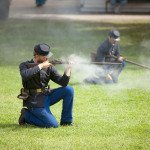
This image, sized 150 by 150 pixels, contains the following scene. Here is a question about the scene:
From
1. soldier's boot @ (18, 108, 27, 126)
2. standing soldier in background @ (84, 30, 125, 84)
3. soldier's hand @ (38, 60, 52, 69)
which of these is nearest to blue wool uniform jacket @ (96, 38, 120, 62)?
standing soldier in background @ (84, 30, 125, 84)

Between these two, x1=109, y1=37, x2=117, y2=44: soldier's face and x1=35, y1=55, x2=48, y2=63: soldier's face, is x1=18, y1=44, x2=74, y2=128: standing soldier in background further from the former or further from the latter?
x1=109, y1=37, x2=117, y2=44: soldier's face

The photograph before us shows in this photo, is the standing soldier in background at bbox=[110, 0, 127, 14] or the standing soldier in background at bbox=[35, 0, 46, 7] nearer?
the standing soldier in background at bbox=[110, 0, 127, 14]

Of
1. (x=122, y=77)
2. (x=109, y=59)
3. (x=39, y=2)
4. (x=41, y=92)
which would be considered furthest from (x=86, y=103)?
(x=39, y=2)

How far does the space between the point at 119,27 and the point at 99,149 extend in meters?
14.7

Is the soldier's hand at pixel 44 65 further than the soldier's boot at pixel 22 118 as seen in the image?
No

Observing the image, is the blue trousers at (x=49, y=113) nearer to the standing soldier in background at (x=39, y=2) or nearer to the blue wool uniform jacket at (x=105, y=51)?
the blue wool uniform jacket at (x=105, y=51)

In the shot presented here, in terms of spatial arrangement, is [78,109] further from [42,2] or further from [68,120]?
[42,2]

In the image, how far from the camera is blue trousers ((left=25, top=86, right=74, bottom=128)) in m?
9.62

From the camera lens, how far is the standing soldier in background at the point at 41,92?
31.5 feet

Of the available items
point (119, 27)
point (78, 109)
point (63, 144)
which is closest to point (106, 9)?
point (119, 27)

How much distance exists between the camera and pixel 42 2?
98.1ft

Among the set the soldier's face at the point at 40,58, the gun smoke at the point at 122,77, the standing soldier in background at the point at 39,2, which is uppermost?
the soldier's face at the point at 40,58

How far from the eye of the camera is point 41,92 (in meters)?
9.71

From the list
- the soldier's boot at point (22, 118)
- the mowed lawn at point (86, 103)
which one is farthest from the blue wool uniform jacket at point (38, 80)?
the mowed lawn at point (86, 103)
